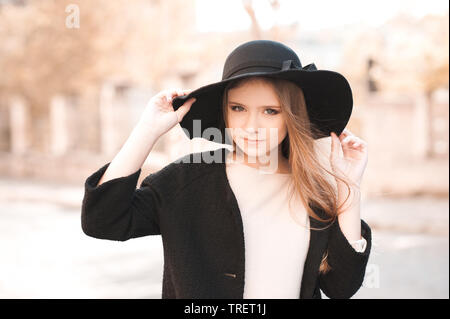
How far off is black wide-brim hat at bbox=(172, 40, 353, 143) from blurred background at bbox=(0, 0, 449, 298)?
0.63 ft

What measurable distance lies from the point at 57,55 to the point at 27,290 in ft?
42.6

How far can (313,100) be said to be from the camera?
1.60 metres

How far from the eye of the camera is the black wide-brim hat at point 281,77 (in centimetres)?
147

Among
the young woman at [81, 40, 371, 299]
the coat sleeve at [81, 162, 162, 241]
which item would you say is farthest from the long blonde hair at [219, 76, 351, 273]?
the coat sleeve at [81, 162, 162, 241]

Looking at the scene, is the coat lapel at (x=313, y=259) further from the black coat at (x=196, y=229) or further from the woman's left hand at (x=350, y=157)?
the woman's left hand at (x=350, y=157)

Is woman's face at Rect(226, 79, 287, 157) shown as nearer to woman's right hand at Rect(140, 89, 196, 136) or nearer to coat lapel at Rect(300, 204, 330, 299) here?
woman's right hand at Rect(140, 89, 196, 136)

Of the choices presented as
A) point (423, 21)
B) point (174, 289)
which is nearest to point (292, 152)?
point (174, 289)

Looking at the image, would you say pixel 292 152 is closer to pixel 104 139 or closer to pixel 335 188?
pixel 335 188

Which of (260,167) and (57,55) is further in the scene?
(57,55)

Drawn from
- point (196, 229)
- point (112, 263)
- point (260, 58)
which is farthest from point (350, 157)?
point (112, 263)

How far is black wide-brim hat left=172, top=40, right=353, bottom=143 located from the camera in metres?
1.47

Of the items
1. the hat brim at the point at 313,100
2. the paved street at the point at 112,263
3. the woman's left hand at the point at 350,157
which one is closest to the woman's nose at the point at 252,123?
the hat brim at the point at 313,100

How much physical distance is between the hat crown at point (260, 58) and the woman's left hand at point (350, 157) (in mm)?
271

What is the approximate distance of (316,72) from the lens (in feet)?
4.79
